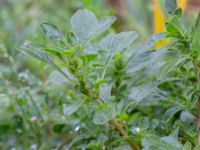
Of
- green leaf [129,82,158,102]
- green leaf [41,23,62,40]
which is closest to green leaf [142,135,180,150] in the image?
green leaf [129,82,158,102]

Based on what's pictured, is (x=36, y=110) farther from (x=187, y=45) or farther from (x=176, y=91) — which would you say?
(x=187, y=45)

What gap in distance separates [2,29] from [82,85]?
59.0 inches

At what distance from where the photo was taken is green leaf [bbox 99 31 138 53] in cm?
87

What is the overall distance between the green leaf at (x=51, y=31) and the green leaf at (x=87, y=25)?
0.03 meters

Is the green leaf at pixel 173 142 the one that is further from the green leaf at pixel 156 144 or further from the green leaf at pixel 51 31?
the green leaf at pixel 51 31

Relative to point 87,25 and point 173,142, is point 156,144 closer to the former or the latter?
point 173,142

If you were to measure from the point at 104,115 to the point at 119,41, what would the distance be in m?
0.15

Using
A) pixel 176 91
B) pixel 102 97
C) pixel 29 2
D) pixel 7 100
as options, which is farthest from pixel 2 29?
pixel 102 97

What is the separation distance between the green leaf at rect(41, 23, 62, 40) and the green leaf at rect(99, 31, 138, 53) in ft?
0.31

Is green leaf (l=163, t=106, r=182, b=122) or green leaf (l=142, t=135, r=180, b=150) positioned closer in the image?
green leaf (l=142, t=135, r=180, b=150)

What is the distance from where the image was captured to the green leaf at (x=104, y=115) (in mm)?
785

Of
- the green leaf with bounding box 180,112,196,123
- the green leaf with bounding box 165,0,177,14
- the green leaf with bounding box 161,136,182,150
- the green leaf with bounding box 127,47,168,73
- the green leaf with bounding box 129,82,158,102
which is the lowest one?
the green leaf with bounding box 180,112,196,123

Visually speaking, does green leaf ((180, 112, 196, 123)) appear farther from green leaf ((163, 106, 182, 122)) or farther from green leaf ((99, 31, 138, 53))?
green leaf ((99, 31, 138, 53))

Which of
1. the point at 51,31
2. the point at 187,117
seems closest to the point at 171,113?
the point at 187,117
